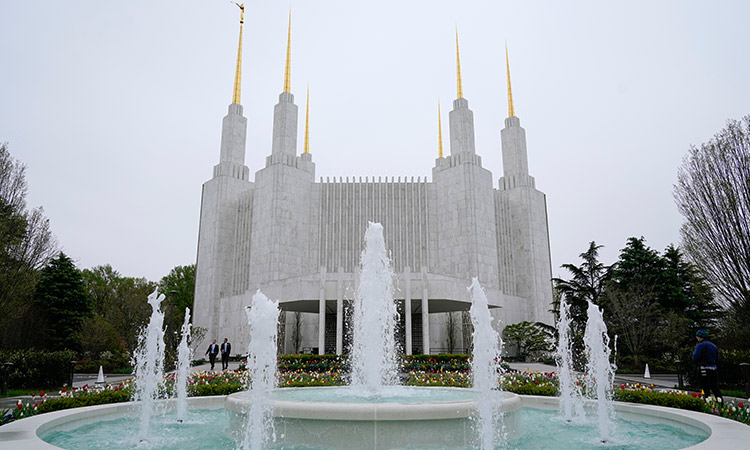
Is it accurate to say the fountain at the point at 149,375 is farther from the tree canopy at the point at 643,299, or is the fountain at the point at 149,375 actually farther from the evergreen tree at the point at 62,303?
the evergreen tree at the point at 62,303

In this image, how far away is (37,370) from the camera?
14039mm

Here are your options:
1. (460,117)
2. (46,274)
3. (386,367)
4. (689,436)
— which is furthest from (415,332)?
(689,436)

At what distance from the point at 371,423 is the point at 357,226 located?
31.3m

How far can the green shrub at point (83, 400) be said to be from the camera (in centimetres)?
770

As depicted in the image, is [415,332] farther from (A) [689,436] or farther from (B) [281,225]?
(A) [689,436]

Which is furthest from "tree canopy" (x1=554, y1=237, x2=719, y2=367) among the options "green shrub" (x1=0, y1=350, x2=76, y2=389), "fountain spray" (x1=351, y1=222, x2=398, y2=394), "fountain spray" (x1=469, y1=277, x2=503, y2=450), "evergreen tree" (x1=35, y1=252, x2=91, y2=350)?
"evergreen tree" (x1=35, y1=252, x2=91, y2=350)

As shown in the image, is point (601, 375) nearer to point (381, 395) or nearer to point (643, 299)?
point (381, 395)

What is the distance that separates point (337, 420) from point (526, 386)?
6324 millimetres

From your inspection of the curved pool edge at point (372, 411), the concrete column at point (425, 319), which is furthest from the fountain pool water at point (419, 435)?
the concrete column at point (425, 319)

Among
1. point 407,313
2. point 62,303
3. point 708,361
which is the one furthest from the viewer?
point 62,303

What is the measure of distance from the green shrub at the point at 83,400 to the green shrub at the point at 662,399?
894 centimetres

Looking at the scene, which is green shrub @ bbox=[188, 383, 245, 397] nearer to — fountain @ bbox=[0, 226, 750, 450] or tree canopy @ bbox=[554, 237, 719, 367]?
fountain @ bbox=[0, 226, 750, 450]

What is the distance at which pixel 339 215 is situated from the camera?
121 ft

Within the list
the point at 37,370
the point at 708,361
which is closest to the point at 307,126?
the point at 37,370
